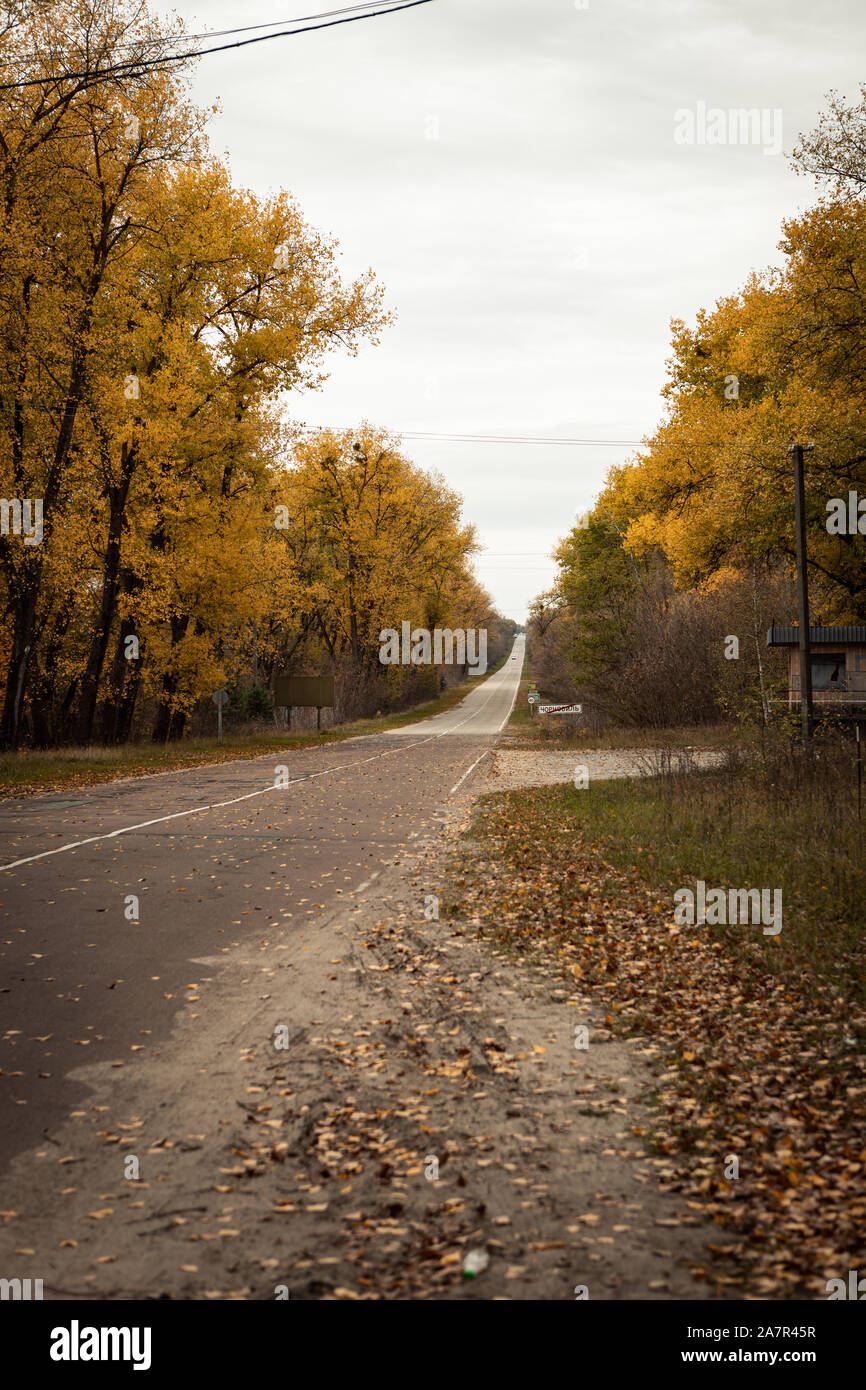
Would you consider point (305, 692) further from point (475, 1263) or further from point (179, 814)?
point (475, 1263)

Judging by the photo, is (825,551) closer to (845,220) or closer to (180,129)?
(845,220)

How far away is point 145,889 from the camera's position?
11.1m

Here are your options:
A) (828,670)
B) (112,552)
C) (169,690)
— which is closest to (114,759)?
(169,690)

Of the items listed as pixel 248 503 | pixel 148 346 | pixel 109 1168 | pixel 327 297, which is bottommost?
pixel 109 1168

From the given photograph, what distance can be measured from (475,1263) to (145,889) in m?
7.83

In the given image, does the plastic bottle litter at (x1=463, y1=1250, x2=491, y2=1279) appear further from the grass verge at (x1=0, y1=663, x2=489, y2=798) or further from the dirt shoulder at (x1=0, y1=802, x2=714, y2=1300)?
the grass verge at (x1=0, y1=663, x2=489, y2=798)

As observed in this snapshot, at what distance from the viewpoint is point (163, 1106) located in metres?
5.68

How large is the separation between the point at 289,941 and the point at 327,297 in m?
28.5

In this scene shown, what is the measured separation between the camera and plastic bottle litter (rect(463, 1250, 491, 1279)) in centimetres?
397

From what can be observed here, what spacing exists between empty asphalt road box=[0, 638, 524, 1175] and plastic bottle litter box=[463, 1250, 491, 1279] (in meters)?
2.43

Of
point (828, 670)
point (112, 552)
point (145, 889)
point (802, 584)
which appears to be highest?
point (112, 552)

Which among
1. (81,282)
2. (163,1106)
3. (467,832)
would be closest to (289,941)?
(163,1106)

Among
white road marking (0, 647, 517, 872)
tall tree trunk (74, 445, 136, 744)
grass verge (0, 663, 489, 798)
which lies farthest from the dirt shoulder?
tall tree trunk (74, 445, 136, 744)

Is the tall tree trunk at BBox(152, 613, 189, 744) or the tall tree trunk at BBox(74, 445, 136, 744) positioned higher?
the tall tree trunk at BBox(74, 445, 136, 744)
